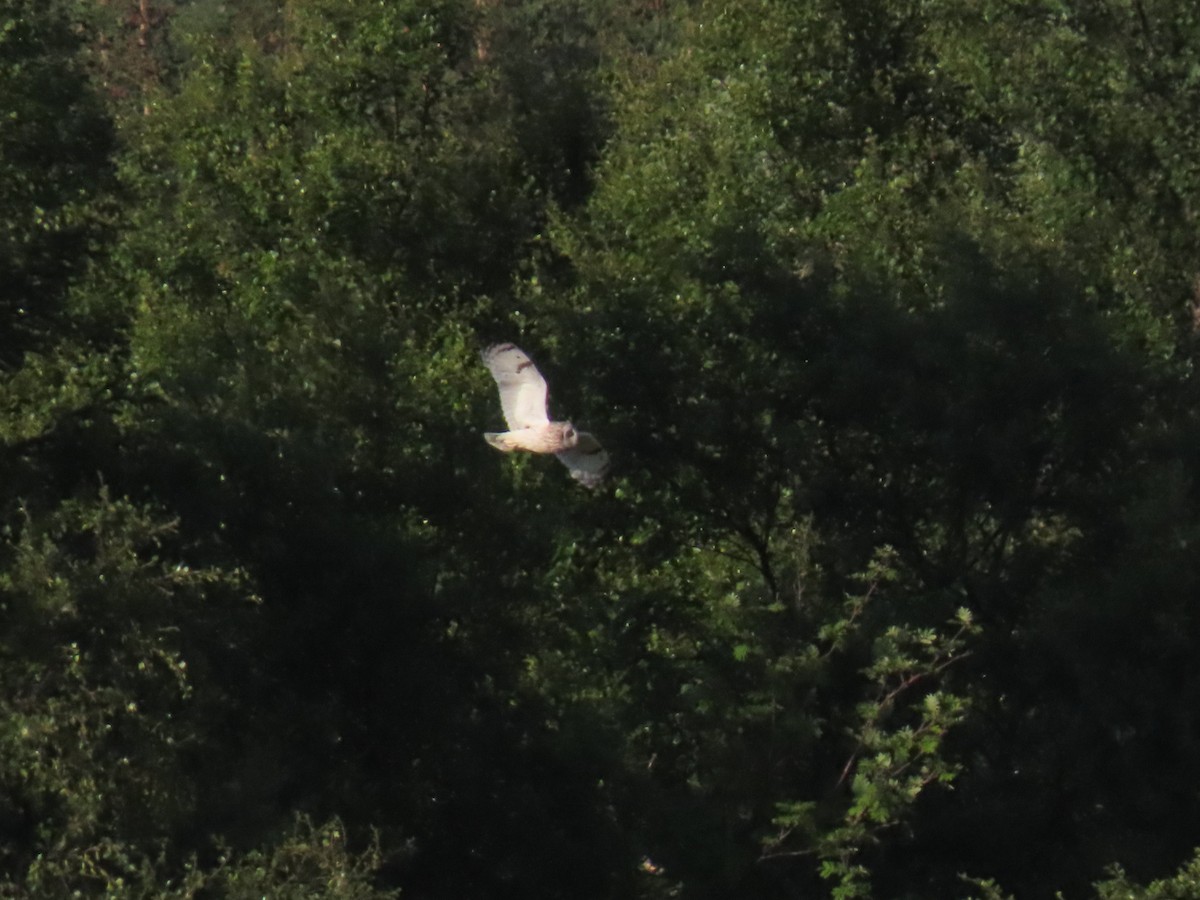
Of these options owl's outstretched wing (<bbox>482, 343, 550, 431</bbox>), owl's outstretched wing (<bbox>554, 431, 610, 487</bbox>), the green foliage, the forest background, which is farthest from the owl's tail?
the green foliage

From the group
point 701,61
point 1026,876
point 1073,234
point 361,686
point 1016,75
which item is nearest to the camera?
point 361,686

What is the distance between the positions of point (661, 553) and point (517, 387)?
3665mm

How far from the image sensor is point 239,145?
20.4m

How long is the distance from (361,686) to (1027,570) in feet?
16.3

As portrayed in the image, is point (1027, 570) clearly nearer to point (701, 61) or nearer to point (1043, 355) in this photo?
point (1043, 355)

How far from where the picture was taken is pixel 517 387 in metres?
11.7

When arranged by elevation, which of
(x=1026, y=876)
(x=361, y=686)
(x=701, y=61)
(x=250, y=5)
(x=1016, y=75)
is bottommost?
(x=1026, y=876)

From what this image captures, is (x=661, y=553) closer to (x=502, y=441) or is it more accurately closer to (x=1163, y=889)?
(x=502, y=441)

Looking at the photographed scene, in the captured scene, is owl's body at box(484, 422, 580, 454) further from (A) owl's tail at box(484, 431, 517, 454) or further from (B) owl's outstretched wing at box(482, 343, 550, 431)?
(B) owl's outstretched wing at box(482, 343, 550, 431)

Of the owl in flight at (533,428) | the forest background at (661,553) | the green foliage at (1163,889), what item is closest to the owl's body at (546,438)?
the owl in flight at (533,428)

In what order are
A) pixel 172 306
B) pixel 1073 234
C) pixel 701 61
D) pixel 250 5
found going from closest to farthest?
1. pixel 1073 234
2. pixel 172 306
3. pixel 701 61
4. pixel 250 5

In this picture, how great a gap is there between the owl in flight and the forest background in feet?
3.91

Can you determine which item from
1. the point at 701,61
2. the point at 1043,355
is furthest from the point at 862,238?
the point at 701,61

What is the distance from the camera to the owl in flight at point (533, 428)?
11.2m
